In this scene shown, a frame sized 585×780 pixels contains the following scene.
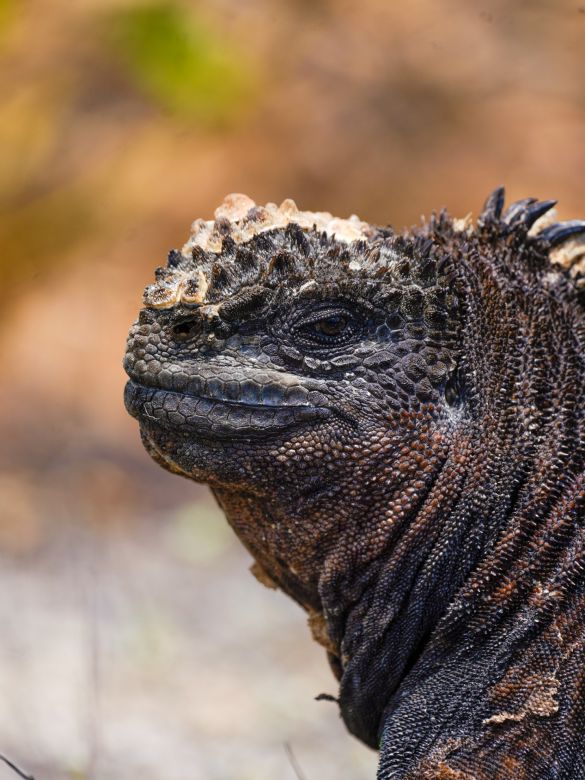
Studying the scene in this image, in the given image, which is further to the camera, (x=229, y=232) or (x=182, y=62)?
(x=182, y=62)

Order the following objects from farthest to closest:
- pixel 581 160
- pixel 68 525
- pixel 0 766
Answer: pixel 581 160
pixel 68 525
pixel 0 766

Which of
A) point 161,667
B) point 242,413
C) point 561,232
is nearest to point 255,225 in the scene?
point 242,413

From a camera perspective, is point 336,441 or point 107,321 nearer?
point 336,441

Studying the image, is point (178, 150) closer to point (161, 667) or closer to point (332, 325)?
point (161, 667)

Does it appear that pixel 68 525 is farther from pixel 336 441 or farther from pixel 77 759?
pixel 336 441

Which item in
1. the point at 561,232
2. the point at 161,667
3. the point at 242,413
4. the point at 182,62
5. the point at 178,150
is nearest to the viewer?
the point at 242,413

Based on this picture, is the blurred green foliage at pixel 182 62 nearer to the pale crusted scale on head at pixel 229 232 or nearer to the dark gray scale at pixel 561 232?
the pale crusted scale on head at pixel 229 232

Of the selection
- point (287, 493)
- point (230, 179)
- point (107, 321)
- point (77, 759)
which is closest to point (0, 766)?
point (77, 759)
